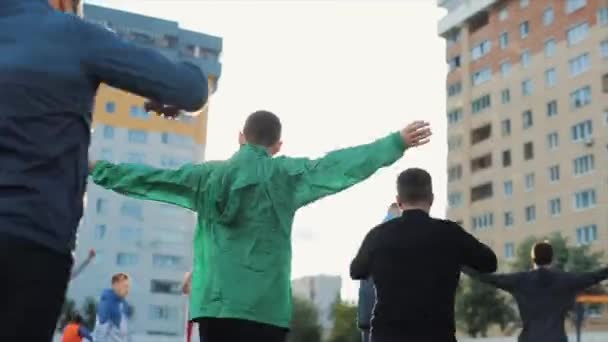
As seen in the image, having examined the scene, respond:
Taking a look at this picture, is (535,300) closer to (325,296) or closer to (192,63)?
(192,63)

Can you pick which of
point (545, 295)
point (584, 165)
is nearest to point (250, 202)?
point (545, 295)

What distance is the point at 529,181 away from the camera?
67.5m

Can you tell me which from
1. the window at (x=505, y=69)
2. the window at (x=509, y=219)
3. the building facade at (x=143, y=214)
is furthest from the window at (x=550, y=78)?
the building facade at (x=143, y=214)

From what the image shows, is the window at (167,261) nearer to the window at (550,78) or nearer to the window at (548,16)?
the window at (550,78)

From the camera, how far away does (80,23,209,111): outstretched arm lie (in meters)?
2.77

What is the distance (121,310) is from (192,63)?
9994 mm

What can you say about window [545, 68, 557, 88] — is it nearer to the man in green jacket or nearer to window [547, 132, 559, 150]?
window [547, 132, 559, 150]

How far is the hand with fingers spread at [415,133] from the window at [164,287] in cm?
8502

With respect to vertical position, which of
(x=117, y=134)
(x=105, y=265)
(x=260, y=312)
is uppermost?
(x=117, y=134)

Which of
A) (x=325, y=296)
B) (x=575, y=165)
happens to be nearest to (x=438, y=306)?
(x=575, y=165)

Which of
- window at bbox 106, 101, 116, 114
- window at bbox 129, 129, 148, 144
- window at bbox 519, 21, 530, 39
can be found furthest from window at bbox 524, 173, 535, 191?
window at bbox 106, 101, 116, 114

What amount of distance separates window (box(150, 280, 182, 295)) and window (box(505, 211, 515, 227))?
33634 millimetres

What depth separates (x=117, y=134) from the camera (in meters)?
90.8

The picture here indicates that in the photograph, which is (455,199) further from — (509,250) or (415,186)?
(415,186)
